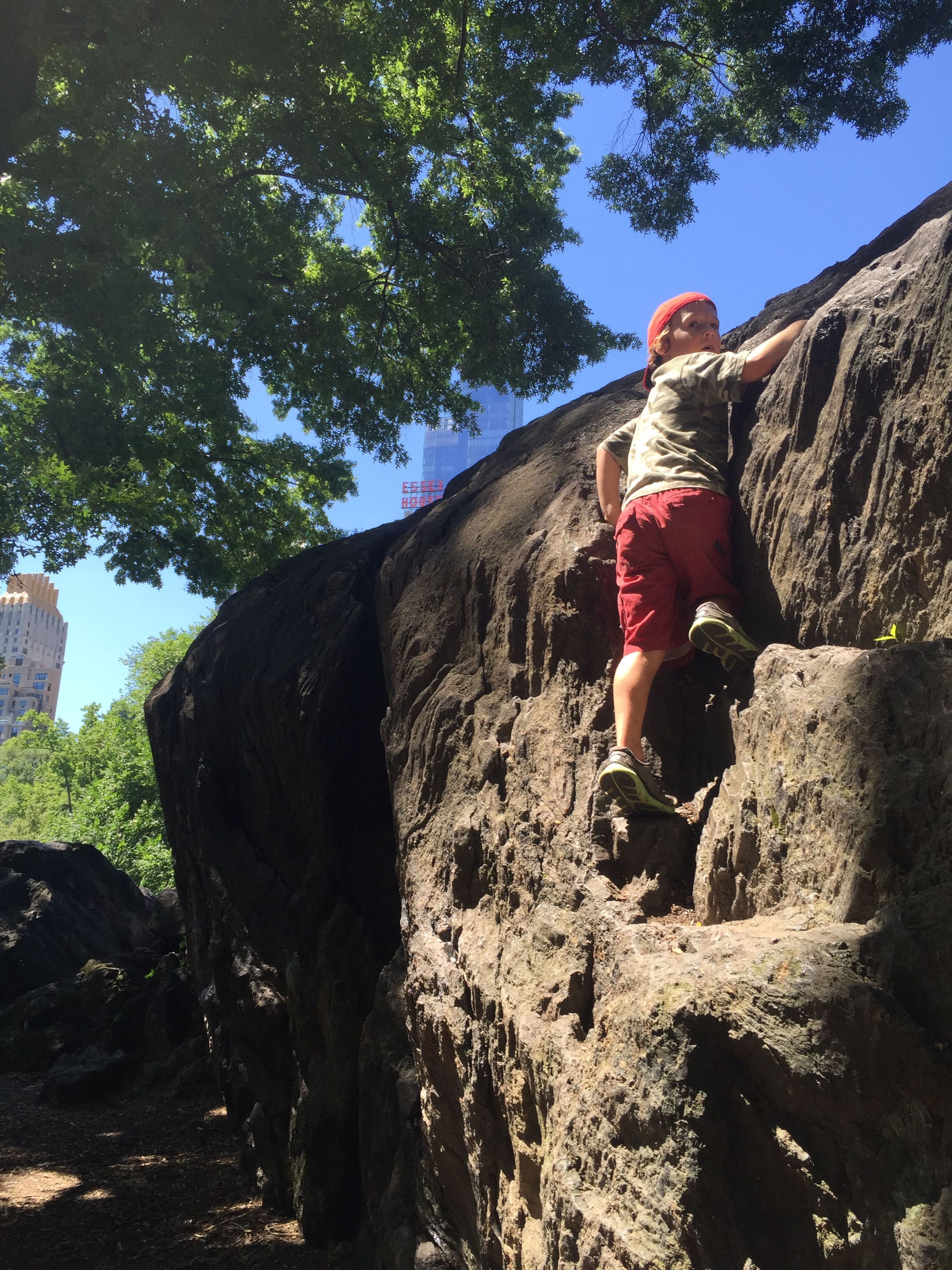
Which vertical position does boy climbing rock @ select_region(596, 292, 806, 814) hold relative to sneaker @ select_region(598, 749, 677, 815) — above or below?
above

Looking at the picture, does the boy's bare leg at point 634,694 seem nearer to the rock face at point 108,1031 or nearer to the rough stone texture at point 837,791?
the rough stone texture at point 837,791

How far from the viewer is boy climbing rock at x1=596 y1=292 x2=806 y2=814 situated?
3.28 meters

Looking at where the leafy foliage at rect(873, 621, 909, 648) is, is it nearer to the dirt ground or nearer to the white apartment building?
the dirt ground

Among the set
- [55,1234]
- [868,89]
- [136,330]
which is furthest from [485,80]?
[55,1234]

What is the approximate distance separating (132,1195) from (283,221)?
33.9ft

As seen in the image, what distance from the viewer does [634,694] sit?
10.8ft

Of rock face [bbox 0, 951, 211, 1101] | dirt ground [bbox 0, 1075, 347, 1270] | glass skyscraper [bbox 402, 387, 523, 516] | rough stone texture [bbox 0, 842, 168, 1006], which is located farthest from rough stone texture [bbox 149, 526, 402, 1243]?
glass skyscraper [bbox 402, 387, 523, 516]

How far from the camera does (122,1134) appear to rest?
908 centimetres

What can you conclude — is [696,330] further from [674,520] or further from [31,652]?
[31,652]

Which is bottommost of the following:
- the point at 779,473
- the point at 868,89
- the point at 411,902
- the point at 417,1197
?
the point at 417,1197

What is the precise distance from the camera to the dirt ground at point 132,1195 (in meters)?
6.32

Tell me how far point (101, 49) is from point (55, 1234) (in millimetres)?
10013

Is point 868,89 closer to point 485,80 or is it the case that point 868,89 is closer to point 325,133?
point 485,80

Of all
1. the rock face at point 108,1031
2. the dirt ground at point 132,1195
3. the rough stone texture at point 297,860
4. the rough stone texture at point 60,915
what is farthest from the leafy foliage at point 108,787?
the rough stone texture at point 297,860
